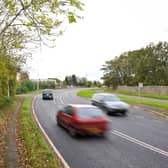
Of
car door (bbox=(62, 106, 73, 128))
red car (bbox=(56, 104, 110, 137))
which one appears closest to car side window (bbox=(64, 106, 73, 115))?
car door (bbox=(62, 106, 73, 128))

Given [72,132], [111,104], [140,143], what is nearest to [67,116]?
[72,132]

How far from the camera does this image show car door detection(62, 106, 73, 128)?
14477 mm

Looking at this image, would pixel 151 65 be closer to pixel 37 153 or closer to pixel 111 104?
pixel 111 104

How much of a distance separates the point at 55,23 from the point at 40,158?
485cm

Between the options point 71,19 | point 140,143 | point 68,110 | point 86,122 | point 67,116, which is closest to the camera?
point 71,19

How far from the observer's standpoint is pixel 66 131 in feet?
50.6

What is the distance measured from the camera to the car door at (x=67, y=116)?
570 inches

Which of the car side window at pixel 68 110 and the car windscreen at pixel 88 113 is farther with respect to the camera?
the car side window at pixel 68 110

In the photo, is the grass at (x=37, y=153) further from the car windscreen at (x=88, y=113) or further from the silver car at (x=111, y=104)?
the silver car at (x=111, y=104)

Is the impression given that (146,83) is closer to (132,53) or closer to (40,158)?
(132,53)

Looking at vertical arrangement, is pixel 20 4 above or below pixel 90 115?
above

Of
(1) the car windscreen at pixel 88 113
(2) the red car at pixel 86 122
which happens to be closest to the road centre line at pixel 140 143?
(2) the red car at pixel 86 122

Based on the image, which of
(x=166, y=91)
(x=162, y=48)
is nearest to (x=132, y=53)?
(x=162, y=48)

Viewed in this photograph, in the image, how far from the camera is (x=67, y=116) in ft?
49.2
